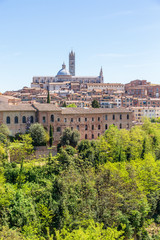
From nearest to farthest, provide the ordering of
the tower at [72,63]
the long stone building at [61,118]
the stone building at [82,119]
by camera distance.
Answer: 1. the long stone building at [61,118]
2. the stone building at [82,119]
3. the tower at [72,63]

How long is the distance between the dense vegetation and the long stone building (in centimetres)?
472

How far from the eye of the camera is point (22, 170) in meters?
24.6

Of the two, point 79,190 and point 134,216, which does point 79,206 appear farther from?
point 134,216

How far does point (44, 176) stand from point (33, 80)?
88998 mm

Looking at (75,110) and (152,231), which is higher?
(75,110)

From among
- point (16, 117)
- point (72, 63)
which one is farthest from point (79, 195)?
point (72, 63)

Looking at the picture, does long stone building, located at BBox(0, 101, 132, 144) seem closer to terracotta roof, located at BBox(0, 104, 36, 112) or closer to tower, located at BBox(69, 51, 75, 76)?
terracotta roof, located at BBox(0, 104, 36, 112)

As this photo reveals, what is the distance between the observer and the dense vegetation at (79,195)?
19.0 metres

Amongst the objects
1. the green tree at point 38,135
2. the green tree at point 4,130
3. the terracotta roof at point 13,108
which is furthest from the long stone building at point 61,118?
the green tree at point 38,135

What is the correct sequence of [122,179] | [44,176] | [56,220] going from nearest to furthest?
1. [56,220]
2. [122,179]
3. [44,176]

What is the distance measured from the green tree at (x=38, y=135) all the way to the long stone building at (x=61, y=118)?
8.06 feet

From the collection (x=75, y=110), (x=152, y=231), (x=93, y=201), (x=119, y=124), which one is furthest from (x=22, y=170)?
(x=119, y=124)

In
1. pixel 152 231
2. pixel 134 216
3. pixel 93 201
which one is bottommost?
pixel 152 231

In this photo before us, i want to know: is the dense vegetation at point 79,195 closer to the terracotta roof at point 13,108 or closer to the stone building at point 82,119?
the terracotta roof at point 13,108
